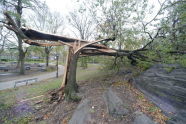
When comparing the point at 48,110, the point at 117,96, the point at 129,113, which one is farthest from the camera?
the point at 48,110

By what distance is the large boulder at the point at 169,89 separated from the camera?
2711mm

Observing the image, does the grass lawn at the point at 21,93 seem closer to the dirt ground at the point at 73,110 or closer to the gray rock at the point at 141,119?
the dirt ground at the point at 73,110

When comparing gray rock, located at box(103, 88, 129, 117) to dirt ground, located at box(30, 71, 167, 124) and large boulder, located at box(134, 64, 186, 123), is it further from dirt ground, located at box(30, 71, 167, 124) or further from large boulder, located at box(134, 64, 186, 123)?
large boulder, located at box(134, 64, 186, 123)

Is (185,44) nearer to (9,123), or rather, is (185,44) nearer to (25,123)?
(25,123)

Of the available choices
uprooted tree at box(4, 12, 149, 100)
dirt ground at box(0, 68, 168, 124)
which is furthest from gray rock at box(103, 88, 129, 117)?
uprooted tree at box(4, 12, 149, 100)

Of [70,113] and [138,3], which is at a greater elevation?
[138,3]

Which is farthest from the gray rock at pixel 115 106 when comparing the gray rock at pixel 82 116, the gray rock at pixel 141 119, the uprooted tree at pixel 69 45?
the uprooted tree at pixel 69 45

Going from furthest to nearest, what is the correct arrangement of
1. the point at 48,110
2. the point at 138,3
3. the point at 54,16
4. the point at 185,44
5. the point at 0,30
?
the point at 54,16, the point at 0,30, the point at 138,3, the point at 48,110, the point at 185,44

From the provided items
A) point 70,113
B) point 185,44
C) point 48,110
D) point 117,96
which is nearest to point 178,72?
point 185,44

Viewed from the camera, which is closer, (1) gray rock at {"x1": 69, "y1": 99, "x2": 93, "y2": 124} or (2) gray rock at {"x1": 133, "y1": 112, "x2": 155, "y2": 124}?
(2) gray rock at {"x1": 133, "y1": 112, "x2": 155, "y2": 124}

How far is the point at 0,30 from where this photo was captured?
1370cm

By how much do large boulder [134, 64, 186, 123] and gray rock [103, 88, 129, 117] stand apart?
1.07 metres

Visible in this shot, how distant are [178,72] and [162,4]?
2839 millimetres

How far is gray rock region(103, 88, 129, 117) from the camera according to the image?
2929mm
